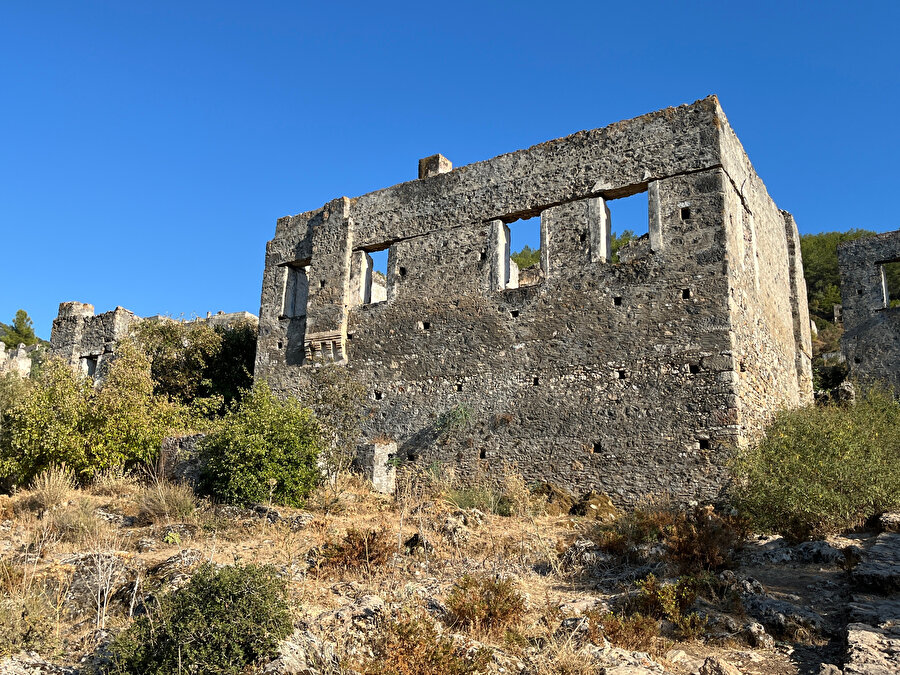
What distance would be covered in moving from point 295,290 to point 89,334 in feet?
28.1

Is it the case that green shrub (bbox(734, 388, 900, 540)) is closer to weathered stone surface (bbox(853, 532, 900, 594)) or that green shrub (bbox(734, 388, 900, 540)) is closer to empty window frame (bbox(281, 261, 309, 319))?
weathered stone surface (bbox(853, 532, 900, 594))

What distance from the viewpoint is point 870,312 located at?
19.2 metres

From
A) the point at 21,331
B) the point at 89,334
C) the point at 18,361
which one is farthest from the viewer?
the point at 21,331

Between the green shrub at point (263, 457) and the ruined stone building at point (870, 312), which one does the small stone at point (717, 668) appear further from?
the ruined stone building at point (870, 312)

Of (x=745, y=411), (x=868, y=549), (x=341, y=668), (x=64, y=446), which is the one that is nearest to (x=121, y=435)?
(x=64, y=446)

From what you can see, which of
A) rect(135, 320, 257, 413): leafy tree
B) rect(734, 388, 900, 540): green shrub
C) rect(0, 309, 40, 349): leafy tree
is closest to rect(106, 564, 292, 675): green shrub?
rect(734, 388, 900, 540): green shrub

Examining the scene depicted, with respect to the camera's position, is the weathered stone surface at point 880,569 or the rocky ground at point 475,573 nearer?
the rocky ground at point 475,573

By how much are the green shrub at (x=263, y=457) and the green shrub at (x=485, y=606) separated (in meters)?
5.18

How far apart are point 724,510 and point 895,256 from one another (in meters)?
13.8

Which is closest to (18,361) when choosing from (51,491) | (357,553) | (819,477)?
(51,491)

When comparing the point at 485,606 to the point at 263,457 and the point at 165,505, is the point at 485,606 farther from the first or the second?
the point at 165,505

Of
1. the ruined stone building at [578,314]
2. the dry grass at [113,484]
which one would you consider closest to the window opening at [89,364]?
the ruined stone building at [578,314]

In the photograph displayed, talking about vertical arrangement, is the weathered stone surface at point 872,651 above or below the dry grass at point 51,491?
below

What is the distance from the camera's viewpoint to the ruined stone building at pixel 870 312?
18438 millimetres
